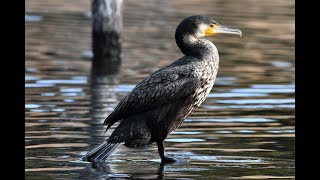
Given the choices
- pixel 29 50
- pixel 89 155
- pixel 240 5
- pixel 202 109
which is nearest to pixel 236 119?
pixel 202 109

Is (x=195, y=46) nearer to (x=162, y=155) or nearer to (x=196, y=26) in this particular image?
(x=196, y=26)

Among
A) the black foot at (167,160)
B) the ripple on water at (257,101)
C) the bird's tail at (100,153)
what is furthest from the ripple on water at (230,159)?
the ripple on water at (257,101)

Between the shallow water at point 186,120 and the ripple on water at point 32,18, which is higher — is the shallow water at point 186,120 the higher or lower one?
the higher one

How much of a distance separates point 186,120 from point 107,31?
745 centimetres

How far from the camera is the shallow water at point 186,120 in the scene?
10.5m

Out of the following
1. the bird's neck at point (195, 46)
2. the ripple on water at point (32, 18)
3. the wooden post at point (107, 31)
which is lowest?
the ripple on water at point (32, 18)

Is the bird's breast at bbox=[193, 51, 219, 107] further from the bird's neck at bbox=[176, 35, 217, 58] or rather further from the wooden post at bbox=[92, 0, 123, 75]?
the wooden post at bbox=[92, 0, 123, 75]

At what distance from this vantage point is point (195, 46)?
437 inches

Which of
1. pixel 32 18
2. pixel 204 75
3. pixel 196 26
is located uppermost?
pixel 196 26

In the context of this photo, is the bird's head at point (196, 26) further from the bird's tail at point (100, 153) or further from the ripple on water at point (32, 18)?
the ripple on water at point (32, 18)

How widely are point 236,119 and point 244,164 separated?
2907 mm

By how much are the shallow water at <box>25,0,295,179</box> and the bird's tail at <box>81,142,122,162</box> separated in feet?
0.31

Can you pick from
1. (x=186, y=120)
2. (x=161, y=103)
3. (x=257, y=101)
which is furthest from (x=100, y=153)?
(x=257, y=101)

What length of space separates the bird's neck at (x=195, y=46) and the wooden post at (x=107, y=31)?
9.22 metres
